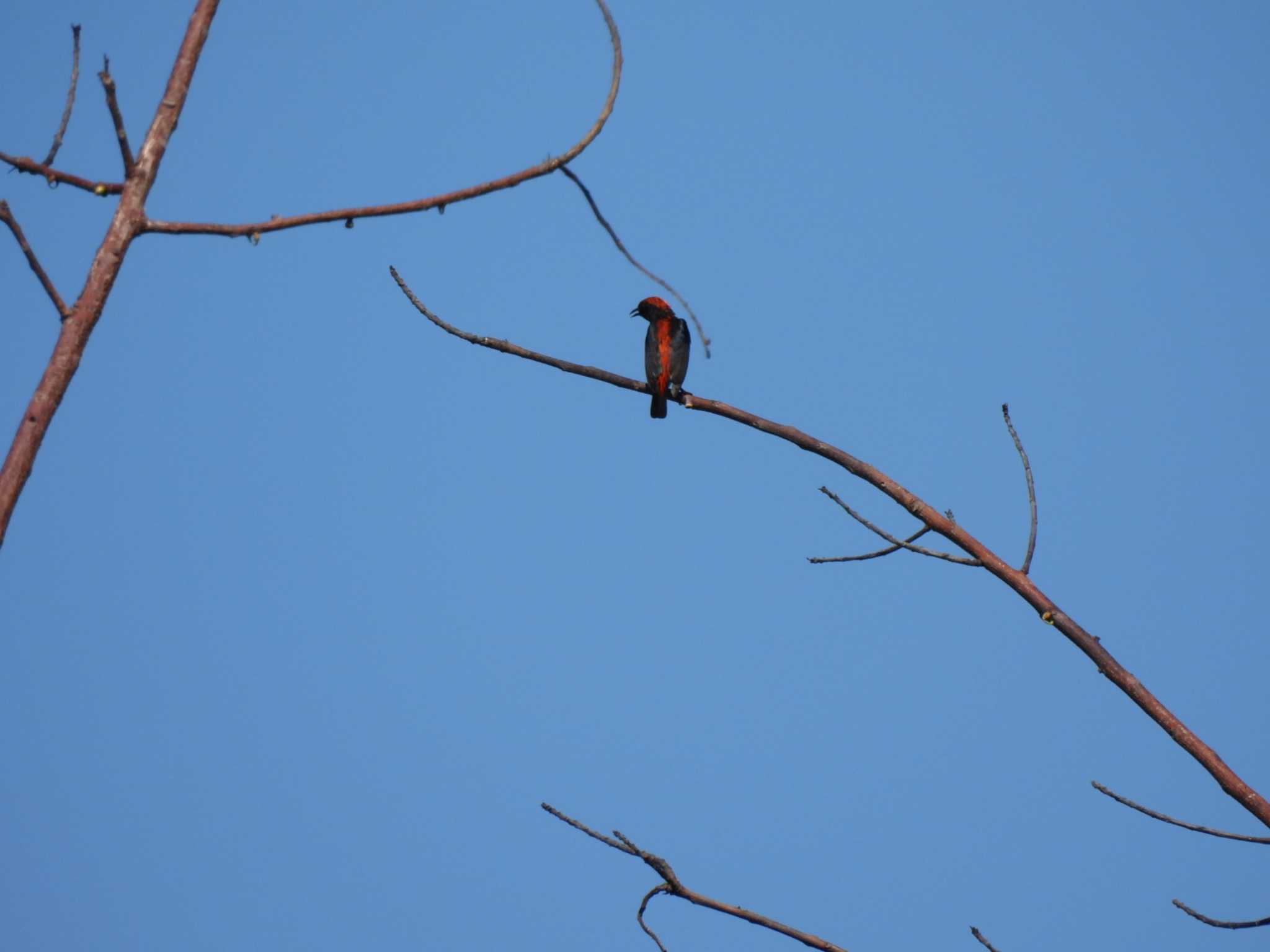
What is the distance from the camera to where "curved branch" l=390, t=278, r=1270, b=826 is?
297cm

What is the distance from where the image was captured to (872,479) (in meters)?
3.49

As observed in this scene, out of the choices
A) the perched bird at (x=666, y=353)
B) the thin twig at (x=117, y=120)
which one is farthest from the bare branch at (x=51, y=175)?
the perched bird at (x=666, y=353)

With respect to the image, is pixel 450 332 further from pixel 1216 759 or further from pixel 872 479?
pixel 1216 759

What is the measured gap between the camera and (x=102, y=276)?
2357mm

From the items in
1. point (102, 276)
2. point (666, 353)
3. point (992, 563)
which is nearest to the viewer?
A: point (102, 276)

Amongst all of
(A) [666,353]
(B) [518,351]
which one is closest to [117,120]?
(B) [518,351]

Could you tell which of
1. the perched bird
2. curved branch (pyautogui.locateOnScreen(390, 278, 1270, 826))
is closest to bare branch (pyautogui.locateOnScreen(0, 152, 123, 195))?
curved branch (pyautogui.locateOnScreen(390, 278, 1270, 826))

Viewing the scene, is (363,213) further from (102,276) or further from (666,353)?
(666,353)

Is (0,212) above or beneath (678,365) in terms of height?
beneath

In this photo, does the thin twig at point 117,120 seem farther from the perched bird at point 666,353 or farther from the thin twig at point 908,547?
the perched bird at point 666,353

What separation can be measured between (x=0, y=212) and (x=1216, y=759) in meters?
2.88

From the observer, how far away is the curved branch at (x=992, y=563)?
9.73 ft

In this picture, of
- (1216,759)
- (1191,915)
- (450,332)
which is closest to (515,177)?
(450,332)

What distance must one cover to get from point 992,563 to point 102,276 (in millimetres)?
2271
